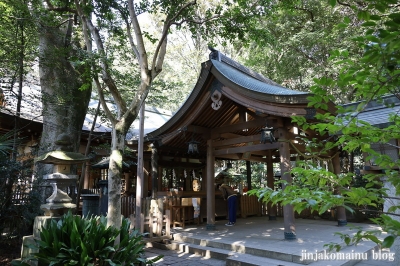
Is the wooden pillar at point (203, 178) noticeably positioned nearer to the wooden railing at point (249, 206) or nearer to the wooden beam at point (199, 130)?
the wooden railing at point (249, 206)

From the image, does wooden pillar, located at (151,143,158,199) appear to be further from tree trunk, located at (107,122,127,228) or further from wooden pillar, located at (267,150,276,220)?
tree trunk, located at (107,122,127,228)

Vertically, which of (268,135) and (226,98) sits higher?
(226,98)

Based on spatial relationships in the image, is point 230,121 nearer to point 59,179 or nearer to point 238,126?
point 238,126

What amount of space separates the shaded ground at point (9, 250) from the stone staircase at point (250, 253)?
305cm

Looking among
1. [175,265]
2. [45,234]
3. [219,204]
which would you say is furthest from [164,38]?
[219,204]

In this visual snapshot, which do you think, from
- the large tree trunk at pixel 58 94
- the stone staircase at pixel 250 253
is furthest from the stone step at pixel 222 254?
the large tree trunk at pixel 58 94

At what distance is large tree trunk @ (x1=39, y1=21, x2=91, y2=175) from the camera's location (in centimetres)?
806

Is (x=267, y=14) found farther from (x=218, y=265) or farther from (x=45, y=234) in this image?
(x=45, y=234)

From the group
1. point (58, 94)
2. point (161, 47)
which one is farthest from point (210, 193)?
point (58, 94)

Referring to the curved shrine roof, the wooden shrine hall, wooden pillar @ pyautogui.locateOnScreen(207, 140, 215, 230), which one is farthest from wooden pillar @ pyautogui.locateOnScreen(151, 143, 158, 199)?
A: wooden pillar @ pyautogui.locateOnScreen(207, 140, 215, 230)

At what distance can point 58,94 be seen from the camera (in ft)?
27.1

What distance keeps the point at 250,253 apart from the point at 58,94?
7.07m

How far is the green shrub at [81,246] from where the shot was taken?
385 centimetres

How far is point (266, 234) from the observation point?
737 cm
